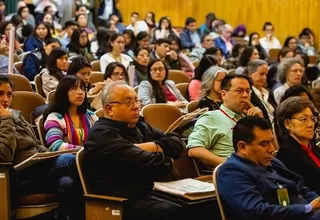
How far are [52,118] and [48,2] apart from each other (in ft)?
27.4

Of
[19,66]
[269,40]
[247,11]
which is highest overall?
[247,11]

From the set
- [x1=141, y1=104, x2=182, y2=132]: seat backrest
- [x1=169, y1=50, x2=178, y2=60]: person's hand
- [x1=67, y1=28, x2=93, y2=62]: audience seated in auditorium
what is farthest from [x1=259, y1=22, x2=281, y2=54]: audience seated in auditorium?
[x1=141, y1=104, x2=182, y2=132]: seat backrest

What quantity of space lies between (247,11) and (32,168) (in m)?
9.99

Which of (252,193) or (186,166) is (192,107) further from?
(252,193)

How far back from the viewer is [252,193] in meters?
3.04

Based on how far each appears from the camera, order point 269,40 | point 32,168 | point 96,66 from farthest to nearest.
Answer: point 269,40
point 96,66
point 32,168

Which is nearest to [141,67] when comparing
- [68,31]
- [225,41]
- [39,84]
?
[39,84]

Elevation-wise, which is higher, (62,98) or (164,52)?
(62,98)

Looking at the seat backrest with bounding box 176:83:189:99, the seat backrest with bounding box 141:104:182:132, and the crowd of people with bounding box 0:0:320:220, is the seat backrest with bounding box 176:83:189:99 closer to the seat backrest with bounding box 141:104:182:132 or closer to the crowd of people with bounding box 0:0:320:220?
the crowd of people with bounding box 0:0:320:220

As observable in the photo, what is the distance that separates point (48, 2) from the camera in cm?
1236

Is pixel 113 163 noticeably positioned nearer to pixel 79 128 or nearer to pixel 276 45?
pixel 79 128

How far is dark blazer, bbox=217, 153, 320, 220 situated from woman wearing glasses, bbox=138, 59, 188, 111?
2800 mm

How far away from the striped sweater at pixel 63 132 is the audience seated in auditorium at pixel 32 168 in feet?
0.41

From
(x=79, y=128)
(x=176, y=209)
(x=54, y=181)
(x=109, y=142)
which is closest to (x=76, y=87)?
(x=79, y=128)
